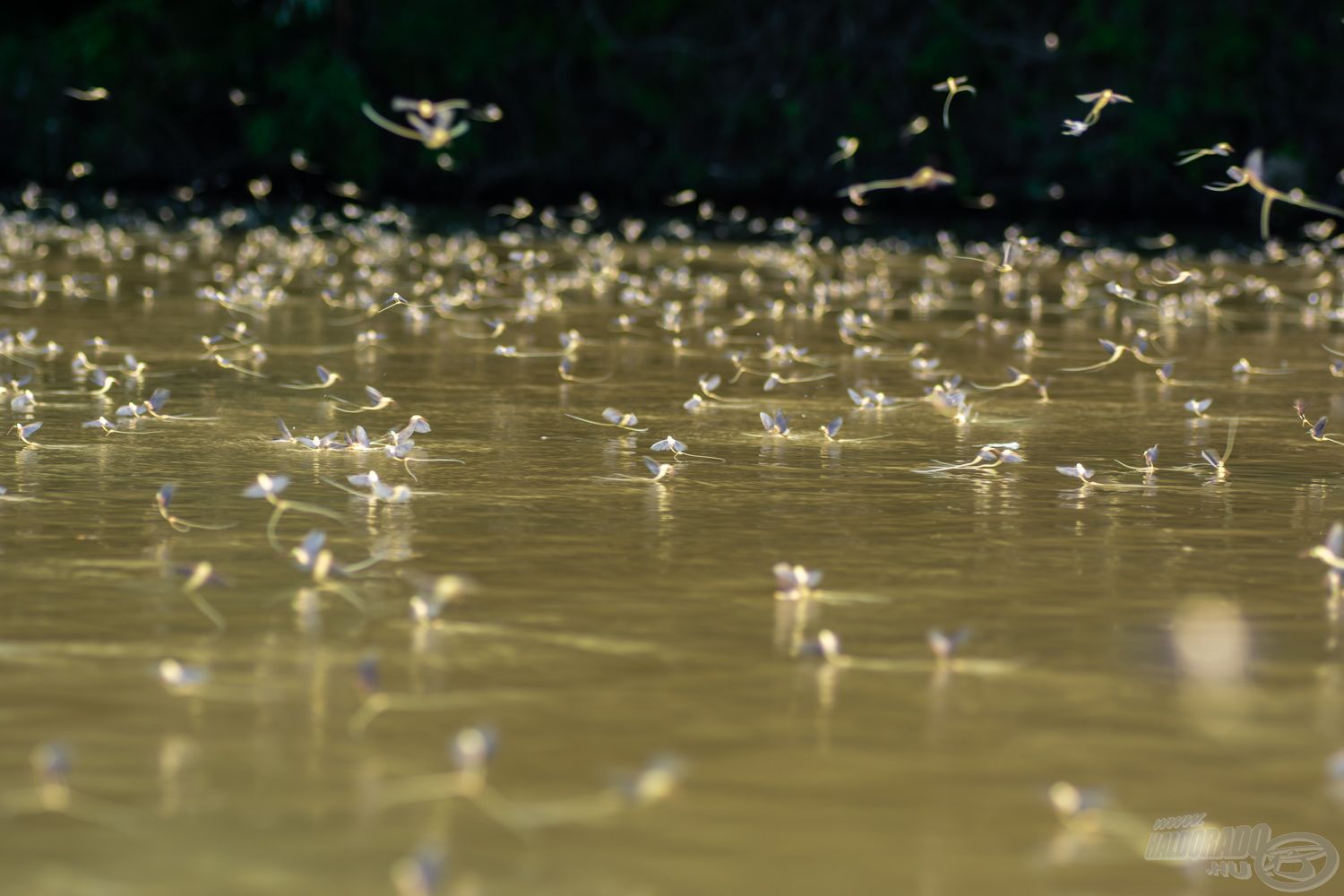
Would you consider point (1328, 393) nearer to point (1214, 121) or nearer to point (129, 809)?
point (129, 809)

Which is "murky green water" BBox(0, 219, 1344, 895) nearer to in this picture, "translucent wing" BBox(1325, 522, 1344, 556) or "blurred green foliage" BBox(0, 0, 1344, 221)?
"translucent wing" BBox(1325, 522, 1344, 556)

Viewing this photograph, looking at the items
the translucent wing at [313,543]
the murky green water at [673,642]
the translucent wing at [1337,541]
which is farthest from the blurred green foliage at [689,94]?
the translucent wing at [313,543]

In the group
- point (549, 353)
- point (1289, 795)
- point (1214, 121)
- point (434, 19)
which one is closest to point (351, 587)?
point (1289, 795)

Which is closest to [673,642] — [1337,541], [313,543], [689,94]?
[313,543]

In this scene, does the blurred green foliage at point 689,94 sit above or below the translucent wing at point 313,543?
above

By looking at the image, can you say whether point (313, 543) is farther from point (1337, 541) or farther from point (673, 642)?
point (1337, 541)

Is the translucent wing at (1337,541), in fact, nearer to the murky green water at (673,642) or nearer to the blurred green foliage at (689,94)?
the murky green water at (673,642)
